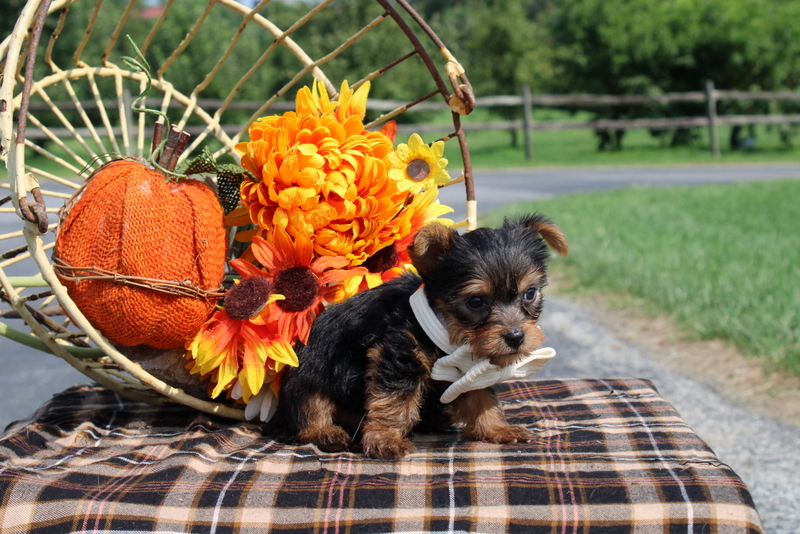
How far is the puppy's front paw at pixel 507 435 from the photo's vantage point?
279cm

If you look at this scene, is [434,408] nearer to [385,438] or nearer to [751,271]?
[385,438]

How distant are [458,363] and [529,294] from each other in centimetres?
34

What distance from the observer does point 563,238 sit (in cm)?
264

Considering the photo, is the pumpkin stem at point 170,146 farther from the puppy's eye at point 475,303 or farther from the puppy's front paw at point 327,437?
the puppy's eye at point 475,303

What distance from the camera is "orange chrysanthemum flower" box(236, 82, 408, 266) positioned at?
276 centimetres

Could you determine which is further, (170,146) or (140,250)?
(170,146)

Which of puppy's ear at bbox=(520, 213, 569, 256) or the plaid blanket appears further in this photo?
puppy's ear at bbox=(520, 213, 569, 256)

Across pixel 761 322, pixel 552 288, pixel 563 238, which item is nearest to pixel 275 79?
pixel 552 288

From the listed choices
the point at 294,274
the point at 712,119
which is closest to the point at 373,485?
the point at 294,274

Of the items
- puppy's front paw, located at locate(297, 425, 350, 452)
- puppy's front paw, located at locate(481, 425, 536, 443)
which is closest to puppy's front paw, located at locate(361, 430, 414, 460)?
puppy's front paw, located at locate(297, 425, 350, 452)

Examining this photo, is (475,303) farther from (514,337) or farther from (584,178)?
(584,178)

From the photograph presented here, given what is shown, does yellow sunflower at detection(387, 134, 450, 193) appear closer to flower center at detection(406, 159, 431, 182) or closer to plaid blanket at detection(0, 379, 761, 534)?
flower center at detection(406, 159, 431, 182)

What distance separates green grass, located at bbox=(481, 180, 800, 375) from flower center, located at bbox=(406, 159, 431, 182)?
3.08 m

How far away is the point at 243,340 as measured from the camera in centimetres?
277
